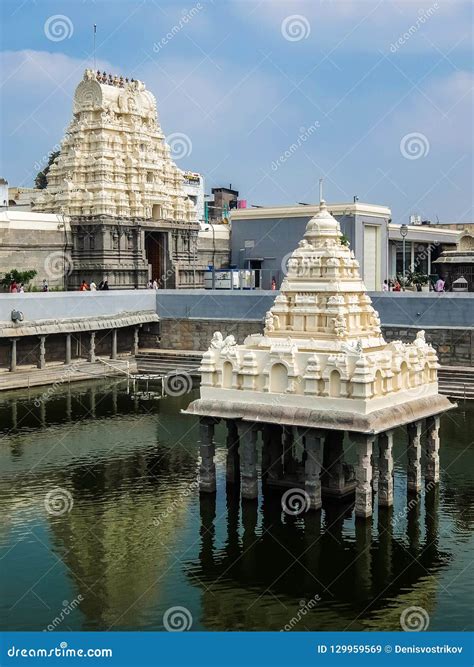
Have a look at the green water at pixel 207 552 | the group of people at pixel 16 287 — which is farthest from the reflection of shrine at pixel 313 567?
→ the group of people at pixel 16 287

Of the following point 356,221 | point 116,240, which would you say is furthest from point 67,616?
point 356,221

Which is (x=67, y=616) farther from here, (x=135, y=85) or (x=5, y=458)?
(x=135, y=85)

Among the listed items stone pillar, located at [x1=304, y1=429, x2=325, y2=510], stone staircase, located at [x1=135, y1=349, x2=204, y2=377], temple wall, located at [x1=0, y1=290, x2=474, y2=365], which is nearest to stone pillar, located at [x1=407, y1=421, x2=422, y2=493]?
stone pillar, located at [x1=304, y1=429, x2=325, y2=510]

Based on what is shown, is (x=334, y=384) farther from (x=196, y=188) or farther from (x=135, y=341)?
(x=196, y=188)

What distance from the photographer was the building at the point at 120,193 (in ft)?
155

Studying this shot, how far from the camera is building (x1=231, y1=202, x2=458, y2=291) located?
51.2 meters

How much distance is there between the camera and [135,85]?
50.8 m

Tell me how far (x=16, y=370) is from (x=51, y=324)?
2.35 m

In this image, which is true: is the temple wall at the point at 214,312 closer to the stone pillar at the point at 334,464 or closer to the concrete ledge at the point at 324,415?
the concrete ledge at the point at 324,415

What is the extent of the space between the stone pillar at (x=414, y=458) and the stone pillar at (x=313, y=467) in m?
2.31

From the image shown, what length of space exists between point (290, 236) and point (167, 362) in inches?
574

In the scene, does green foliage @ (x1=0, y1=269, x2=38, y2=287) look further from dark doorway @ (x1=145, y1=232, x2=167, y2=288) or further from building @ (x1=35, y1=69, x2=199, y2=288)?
dark doorway @ (x1=145, y1=232, x2=167, y2=288)

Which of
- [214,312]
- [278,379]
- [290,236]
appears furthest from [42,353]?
[278,379]

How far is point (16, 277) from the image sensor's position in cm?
4322
